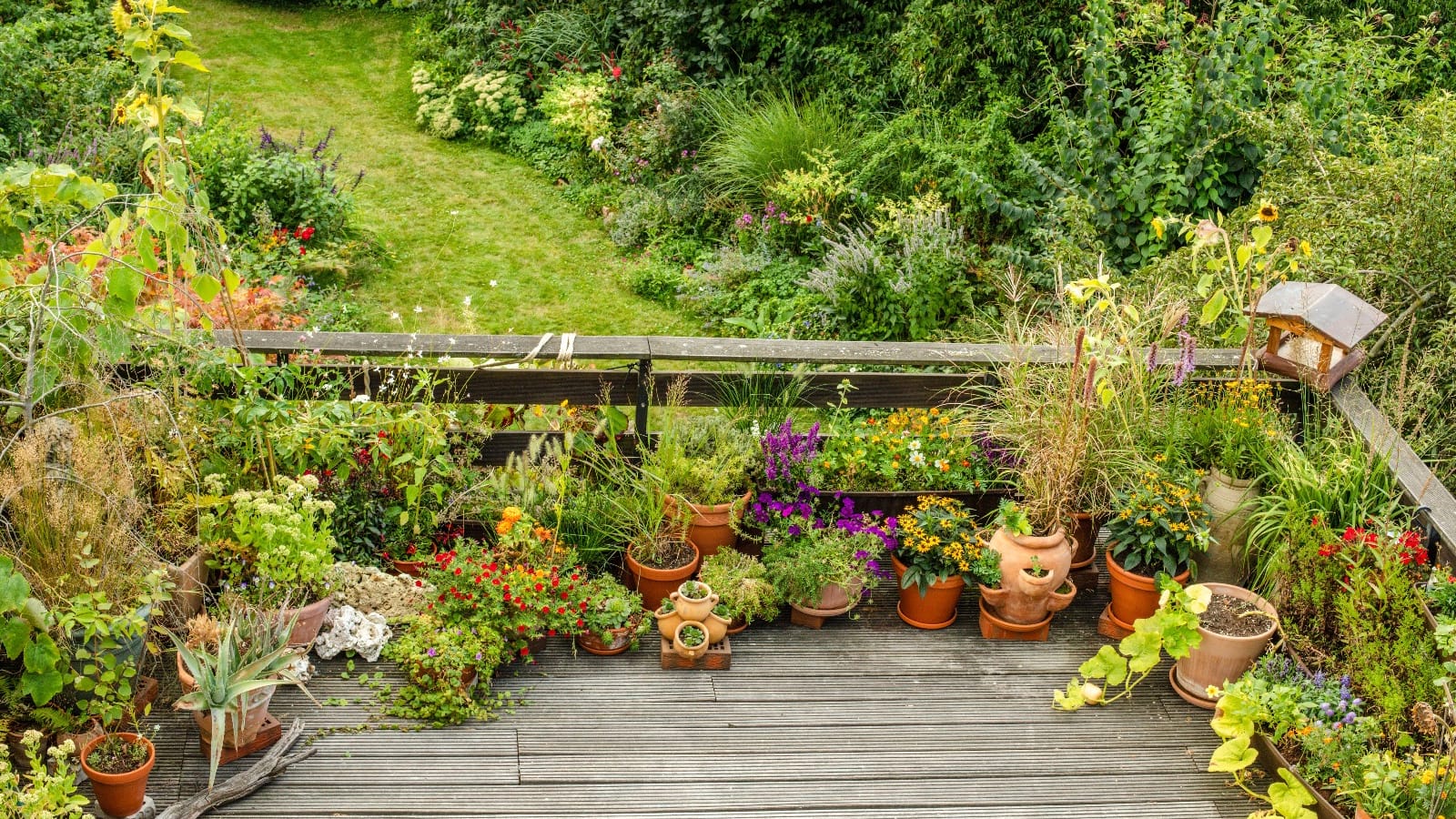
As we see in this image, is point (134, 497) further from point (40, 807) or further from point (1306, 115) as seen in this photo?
point (1306, 115)

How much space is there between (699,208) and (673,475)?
5.02 meters

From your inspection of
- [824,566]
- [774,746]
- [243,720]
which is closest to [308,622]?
[243,720]

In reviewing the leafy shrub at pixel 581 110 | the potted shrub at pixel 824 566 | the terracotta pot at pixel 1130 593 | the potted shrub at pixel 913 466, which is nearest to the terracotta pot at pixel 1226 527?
the terracotta pot at pixel 1130 593

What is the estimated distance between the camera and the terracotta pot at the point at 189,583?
3.76 metres

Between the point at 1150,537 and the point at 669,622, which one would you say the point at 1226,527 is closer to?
the point at 1150,537

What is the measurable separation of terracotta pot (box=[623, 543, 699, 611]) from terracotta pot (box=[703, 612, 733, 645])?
0.23 meters

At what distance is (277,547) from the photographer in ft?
12.1

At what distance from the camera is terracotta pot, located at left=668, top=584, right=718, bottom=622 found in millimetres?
4004

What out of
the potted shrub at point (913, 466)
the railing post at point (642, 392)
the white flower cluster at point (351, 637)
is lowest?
Result: the white flower cluster at point (351, 637)

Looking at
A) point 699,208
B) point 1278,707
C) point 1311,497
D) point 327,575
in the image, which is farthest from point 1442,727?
point 699,208

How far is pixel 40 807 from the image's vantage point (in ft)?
9.40

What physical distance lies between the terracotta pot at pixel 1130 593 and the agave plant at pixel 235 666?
8.60 feet

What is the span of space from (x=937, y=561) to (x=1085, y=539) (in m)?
0.64

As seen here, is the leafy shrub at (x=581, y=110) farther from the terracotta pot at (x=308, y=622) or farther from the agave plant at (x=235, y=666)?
the agave plant at (x=235, y=666)
